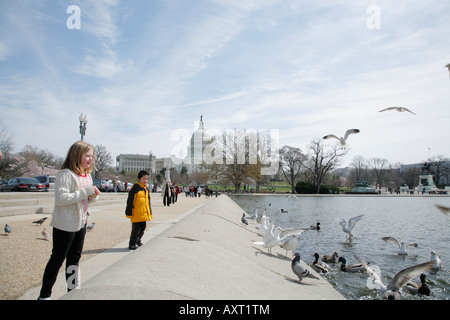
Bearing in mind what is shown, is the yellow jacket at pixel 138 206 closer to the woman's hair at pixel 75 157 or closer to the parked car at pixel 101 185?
the woman's hair at pixel 75 157

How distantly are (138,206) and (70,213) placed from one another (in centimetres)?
326

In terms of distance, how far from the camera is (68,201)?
125 inches

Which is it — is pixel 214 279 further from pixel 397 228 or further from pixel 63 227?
pixel 397 228

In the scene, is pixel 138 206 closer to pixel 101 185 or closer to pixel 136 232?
pixel 136 232

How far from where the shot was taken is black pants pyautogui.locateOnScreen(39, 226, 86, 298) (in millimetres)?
3174

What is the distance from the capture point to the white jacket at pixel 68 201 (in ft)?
10.5

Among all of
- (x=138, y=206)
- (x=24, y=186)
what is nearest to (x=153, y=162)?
(x=24, y=186)

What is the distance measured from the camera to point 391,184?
335 feet

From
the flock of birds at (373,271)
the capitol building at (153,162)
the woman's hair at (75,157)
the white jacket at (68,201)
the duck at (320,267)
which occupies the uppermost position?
the capitol building at (153,162)

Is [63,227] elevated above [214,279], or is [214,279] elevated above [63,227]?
[63,227]

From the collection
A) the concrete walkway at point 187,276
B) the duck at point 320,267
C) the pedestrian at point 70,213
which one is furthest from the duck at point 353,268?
the pedestrian at point 70,213

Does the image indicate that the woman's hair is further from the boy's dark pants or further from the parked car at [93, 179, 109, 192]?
the parked car at [93, 179, 109, 192]
